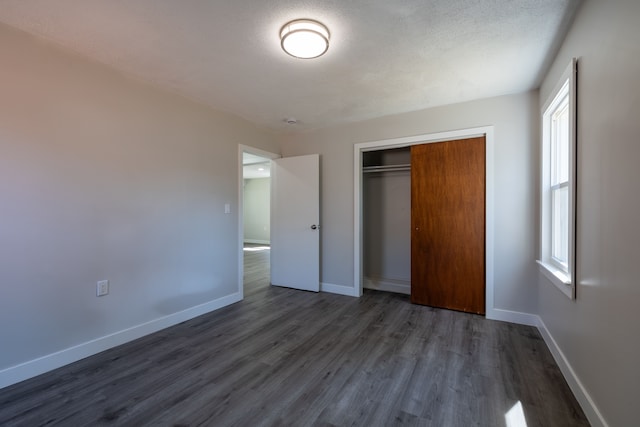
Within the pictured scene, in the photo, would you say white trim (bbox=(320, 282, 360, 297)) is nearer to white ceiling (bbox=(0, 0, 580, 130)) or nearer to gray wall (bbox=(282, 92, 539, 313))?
gray wall (bbox=(282, 92, 539, 313))

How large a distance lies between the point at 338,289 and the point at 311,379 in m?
2.08

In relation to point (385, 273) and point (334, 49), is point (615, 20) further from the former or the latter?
point (385, 273)

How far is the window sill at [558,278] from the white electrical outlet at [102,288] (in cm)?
356

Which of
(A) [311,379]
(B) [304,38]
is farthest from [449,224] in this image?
(B) [304,38]

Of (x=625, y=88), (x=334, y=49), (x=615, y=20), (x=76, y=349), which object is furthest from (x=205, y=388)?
(x=615, y=20)

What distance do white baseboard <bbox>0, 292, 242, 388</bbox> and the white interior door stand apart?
→ 1.36 m

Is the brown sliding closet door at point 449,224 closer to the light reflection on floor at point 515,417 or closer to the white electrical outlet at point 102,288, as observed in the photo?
the light reflection on floor at point 515,417

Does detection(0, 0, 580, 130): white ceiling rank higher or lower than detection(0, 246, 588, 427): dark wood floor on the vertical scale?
higher

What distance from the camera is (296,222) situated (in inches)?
167

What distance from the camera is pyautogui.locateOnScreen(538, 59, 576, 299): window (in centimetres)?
217

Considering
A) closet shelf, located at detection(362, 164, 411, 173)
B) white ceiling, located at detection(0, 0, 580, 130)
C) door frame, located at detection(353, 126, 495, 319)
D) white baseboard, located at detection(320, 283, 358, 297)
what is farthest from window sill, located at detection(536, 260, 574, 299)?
white baseboard, located at detection(320, 283, 358, 297)

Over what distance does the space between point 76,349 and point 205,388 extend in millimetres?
1217

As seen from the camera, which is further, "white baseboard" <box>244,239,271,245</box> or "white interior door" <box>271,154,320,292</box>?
"white baseboard" <box>244,239,271,245</box>

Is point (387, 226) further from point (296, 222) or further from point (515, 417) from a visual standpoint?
point (515, 417)
